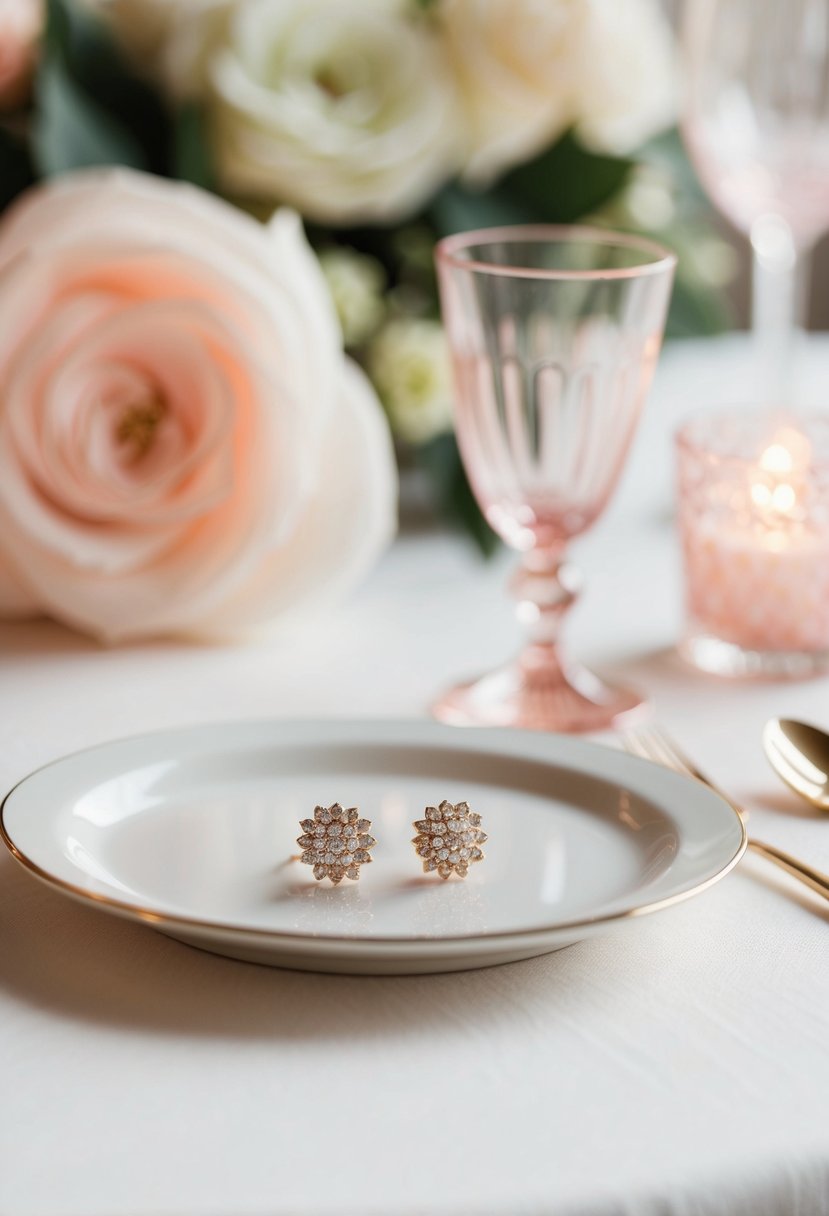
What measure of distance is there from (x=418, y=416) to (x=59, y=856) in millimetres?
535

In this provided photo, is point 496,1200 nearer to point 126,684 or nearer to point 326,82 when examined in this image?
point 126,684

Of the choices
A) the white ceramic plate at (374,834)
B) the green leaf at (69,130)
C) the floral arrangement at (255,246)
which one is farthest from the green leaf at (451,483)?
the white ceramic plate at (374,834)

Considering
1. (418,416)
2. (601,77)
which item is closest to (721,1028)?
(418,416)

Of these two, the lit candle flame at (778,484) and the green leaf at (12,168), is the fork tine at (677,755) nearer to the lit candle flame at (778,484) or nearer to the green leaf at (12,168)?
the lit candle flame at (778,484)

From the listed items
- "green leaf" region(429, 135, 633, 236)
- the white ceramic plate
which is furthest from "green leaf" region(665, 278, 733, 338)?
the white ceramic plate

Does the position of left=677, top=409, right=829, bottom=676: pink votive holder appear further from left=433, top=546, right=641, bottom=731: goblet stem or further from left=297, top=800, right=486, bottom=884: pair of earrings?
left=297, top=800, right=486, bottom=884: pair of earrings

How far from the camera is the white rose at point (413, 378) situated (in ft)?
3.15

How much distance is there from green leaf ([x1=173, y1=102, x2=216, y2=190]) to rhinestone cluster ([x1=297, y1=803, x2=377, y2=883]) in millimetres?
542

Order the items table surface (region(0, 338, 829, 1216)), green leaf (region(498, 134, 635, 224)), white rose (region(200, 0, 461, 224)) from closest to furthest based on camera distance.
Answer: table surface (region(0, 338, 829, 1216)) < white rose (region(200, 0, 461, 224)) < green leaf (region(498, 134, 635, 224))

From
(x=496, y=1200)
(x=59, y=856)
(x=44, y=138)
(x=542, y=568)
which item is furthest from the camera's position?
(x=44, y=138)

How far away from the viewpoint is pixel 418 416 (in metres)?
0.96

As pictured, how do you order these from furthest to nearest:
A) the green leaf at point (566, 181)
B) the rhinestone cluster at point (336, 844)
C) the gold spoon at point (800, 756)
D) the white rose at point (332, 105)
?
the green leaf at point (566, 181), the white rose at point (332, 105), the gold spoon at point (800, 756), the rhinestone cluster at point (336, 844)

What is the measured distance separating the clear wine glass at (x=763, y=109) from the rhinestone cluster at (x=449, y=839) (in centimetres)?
A: 56

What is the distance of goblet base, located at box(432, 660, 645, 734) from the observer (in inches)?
27.9
